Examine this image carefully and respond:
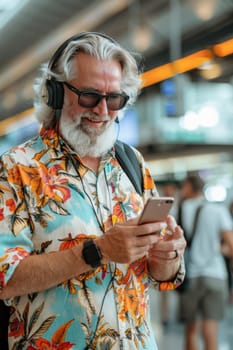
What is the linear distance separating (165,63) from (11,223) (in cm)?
693

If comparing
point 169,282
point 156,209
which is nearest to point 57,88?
point 156,209

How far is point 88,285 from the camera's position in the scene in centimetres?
141

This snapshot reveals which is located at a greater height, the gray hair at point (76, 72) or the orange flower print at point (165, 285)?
the gray hair at point (76, 72)

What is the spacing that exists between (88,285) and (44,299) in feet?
0.40

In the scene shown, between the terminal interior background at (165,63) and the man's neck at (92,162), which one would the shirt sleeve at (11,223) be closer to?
the man's neck at (92,162)

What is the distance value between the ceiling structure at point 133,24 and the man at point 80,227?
17.0ft

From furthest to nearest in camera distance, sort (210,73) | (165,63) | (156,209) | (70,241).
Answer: (210,73) < (165,63) < (70,241) < (156,209)

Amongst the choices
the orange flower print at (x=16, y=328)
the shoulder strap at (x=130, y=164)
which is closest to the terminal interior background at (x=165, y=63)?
the shoulder strap at (x=130, y=164)

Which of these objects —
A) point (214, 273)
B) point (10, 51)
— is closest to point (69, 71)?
point (214, 273)

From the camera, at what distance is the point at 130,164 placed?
1659 mm

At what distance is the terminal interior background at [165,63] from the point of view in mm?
7320

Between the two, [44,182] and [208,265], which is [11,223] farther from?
[208,265]

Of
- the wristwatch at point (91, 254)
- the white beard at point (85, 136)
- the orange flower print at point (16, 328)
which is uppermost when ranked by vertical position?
the white beard at point (85, 136)

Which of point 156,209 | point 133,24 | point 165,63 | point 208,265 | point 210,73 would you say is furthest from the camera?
point 210,73
